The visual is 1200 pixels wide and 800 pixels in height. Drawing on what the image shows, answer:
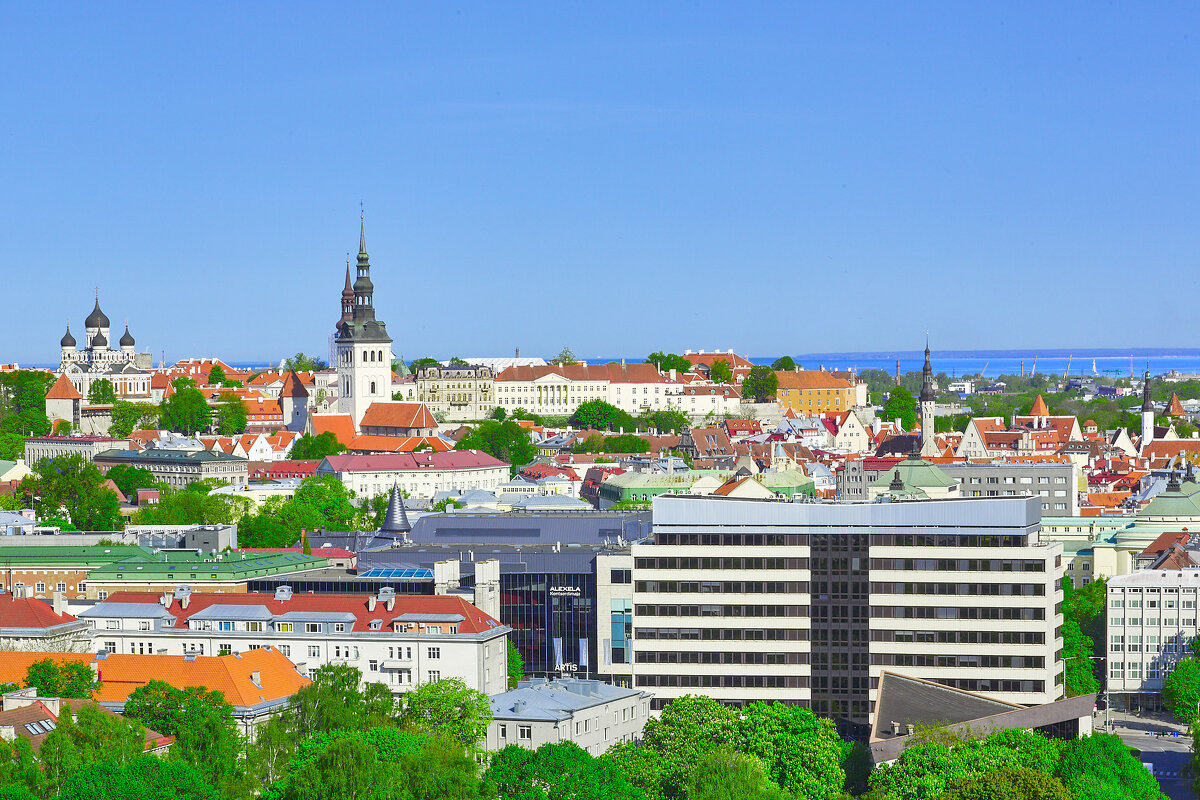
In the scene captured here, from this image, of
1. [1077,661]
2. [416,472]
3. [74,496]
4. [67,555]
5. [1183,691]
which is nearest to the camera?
[1183,691]

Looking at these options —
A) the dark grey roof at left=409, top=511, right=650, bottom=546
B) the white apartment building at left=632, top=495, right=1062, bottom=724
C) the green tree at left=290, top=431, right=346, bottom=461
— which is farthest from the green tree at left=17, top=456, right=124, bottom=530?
the white apartment building at left=632, top=495, right=1062, bottom=724

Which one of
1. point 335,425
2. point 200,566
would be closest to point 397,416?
point 335,425

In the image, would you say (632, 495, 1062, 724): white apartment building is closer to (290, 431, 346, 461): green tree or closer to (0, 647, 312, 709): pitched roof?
(0, 647, 312, 709): pitched roof

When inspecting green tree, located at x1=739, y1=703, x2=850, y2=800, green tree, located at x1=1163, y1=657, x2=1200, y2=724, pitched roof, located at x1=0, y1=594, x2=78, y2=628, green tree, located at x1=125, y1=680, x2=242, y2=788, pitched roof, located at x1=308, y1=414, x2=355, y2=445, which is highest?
pitched roof, located at x1=308, y1=414, x2=355, y2=445

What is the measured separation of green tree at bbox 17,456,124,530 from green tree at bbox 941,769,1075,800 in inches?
3253

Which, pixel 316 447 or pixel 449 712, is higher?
pixel 316 447

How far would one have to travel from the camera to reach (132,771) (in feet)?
163

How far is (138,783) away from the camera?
160 ft

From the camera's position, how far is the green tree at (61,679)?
61500 mm

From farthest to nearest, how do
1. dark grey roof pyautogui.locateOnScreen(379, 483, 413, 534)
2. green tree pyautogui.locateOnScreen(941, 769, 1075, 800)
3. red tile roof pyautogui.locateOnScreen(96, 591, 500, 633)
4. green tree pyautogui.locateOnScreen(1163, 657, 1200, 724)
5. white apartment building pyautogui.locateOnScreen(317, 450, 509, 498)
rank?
white apartment building pyautogui.locateOnScreen(317, 450, 509, 498), dark grey roof pyautogui.locateOnScreen(379, 483, 413, 534), green tree pyautogui.locateOnScreen(1163, 657, 1200, 724), red tile roof pyautogui.locateOnScreen(96, 591, 500, 633), green tree pyautogui.locateOnScreen(941, 769, 1075, 800)

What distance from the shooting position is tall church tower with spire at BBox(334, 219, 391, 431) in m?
192

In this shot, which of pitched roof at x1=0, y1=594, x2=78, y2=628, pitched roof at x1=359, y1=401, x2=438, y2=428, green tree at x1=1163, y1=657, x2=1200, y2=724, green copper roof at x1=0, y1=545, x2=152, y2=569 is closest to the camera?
pitched roof at x1=0, y1=594, x2=78, y2=628

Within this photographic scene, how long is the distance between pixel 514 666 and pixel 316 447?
4043 inches

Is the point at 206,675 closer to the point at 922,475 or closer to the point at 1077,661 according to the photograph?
the point at 1077,661
